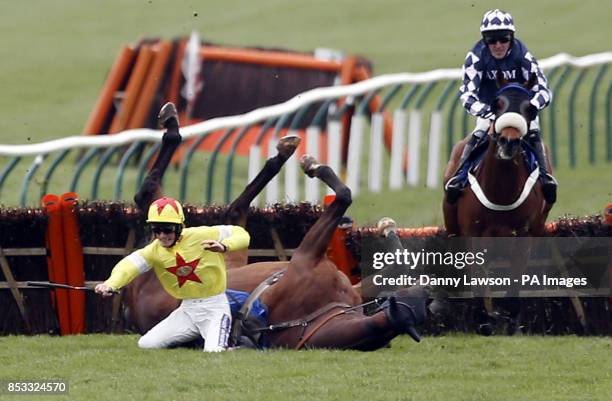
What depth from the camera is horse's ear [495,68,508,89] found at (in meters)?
11.8

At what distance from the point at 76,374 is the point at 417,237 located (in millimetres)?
3037

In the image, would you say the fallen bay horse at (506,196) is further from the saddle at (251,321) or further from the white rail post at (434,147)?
the white rail post at (434,147)

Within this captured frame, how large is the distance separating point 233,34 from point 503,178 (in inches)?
874

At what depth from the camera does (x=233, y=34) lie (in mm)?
32969

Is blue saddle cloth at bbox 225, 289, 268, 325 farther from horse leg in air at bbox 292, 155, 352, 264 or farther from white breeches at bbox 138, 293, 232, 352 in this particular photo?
horse leg in air at bbox 292, 155, 352, 264

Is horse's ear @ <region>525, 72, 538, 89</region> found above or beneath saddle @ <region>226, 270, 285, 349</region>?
above

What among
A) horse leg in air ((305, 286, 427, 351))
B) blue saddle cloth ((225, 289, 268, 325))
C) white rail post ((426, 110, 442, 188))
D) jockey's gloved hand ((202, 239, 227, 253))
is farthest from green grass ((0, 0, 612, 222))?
horse leg in air ((305, 286, 427, 351))

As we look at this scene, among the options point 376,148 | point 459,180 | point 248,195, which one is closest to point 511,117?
point 459,180

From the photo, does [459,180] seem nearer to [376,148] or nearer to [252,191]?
[252,191]

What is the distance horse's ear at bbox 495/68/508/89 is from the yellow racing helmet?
2907 millimetres

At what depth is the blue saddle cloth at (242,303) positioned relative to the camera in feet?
33.9

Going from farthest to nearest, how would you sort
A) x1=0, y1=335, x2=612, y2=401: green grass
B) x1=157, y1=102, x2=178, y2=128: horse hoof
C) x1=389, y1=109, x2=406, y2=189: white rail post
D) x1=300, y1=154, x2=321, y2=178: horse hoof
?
x1=389, y1=109, x2=406, y2=189: white rail post → x1=157, y1=102, x2=178, y2=128: horse hoof → x1=300, y1=154, x2=321, y2=178: horse hoof → x1=0, y1=335, x2=612, y2=401: green grass

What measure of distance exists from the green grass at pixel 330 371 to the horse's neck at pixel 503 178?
1034mm

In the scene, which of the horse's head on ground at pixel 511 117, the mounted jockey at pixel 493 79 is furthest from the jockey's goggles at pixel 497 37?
the horse's head on ground at pixel 511 117
